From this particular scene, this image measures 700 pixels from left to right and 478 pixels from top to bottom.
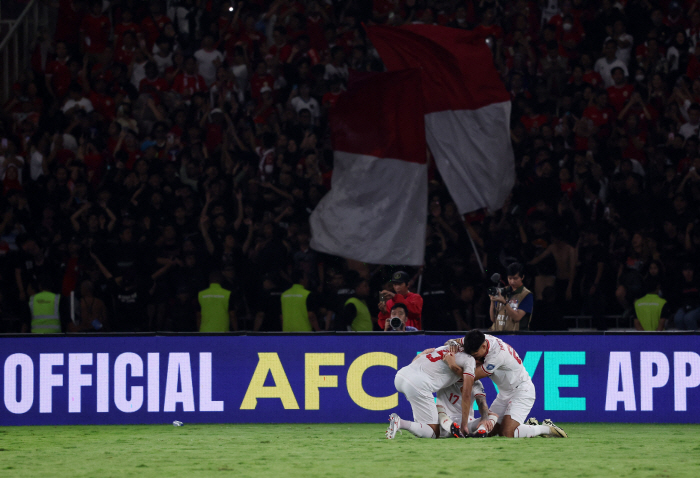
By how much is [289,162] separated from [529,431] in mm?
7711

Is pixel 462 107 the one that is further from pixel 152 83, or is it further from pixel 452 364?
pixel 152 83

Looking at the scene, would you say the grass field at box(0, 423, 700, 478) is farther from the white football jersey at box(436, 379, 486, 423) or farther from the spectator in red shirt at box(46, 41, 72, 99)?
the spectator in red shirt at box(46, 41, 72, 99)

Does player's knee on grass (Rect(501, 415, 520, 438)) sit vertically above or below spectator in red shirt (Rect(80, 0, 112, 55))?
below

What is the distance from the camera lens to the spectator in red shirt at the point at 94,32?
2080 cm

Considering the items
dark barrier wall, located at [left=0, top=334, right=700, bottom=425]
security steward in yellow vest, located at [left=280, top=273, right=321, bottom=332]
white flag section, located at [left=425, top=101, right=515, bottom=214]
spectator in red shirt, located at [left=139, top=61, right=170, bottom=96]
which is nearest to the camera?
dark barrier wall, located at [left=0, top=334, right=700, bottom=425]

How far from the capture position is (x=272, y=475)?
8.52 metres

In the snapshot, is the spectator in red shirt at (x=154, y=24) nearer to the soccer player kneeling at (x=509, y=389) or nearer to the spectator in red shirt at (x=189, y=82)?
the spectator in red shirt at (x=189, y=82)

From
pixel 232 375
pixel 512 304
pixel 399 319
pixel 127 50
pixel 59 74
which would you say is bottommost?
pixel 232 375

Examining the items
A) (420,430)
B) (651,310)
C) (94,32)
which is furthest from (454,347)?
(94,32)

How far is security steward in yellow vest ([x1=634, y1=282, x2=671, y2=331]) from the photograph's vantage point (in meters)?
14.7

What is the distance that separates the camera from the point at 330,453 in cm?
1005

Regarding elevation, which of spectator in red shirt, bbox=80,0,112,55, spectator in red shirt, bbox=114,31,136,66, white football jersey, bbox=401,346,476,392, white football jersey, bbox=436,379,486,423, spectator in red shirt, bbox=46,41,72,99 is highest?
spectator in red shirt, bbox=80,0,112,55

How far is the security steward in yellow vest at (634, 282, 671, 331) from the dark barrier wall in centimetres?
160

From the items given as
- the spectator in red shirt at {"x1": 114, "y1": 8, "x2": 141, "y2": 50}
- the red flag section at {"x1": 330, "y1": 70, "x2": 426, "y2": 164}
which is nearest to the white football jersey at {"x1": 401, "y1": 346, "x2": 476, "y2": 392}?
the red flag section at {"x1": 330, "y1": 70, "x2": 426, "y2": 164}
